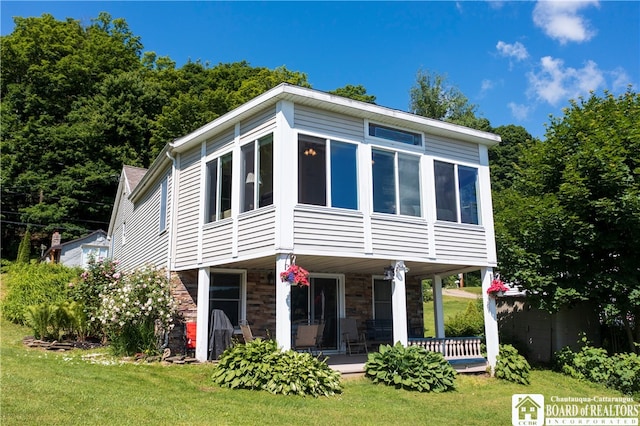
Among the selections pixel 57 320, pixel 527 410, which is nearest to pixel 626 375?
pixel 527 410

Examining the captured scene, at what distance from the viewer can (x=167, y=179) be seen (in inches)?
509

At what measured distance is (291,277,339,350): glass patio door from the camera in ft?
39.1

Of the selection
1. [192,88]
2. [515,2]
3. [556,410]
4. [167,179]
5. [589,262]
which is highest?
[192,88]

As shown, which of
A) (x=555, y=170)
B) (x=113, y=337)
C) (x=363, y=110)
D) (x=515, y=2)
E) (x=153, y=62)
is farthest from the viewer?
(x=153, y=62)

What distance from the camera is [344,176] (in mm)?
9906

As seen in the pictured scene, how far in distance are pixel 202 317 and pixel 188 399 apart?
12.1 feet

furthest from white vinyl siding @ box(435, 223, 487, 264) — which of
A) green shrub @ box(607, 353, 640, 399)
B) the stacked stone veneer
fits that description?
green shrub @ box(607, 353, 640, 399)

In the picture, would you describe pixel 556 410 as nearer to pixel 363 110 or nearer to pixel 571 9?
pixel 363 110

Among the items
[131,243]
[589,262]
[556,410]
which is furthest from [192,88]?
[556,410]

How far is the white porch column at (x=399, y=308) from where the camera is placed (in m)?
9.86

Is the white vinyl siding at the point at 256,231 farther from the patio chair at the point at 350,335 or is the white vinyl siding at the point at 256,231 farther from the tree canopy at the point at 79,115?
the tree canopy at the point at 79,115

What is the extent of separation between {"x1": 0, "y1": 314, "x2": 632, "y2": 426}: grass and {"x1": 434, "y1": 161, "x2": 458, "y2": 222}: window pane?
3.57 metres

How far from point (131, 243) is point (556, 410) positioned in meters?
14.5

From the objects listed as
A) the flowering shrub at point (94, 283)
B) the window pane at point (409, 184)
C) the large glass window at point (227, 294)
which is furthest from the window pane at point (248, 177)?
the flowering shrub at point (94, 283)
